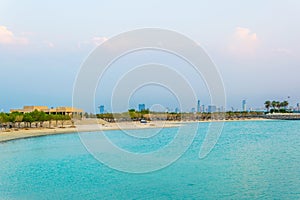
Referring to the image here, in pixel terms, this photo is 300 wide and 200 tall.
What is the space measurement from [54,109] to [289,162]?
6685 centimetres

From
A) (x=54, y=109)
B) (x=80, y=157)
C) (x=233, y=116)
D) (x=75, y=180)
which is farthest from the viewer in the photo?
(x=233, y=116)

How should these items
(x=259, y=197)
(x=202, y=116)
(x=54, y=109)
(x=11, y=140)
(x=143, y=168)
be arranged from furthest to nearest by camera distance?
(x=202, y=116), (x=54, y=109), (x=11, y=140), (x=143, y=168), (x=259, y=197)

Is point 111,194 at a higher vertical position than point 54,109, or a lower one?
lower

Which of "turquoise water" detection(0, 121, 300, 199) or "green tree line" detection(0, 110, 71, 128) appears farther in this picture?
"green tree line" detection(0, 110, 71, 128)

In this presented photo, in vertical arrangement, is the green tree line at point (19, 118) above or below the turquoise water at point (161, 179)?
above

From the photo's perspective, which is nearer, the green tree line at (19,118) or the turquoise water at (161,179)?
the turquoise water at (161,179)

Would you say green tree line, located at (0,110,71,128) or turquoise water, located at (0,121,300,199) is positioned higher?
green tree line, located at (0,110,71,128)

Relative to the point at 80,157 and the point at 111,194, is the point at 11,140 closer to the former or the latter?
the point at 80,157

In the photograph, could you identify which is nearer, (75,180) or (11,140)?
(75,180)

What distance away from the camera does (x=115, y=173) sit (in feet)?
64.7

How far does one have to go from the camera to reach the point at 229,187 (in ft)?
52.0

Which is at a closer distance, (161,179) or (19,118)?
(161,179)

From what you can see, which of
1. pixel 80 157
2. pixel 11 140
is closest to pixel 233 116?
pixel 11 140

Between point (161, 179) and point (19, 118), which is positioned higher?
point (19, 118)
